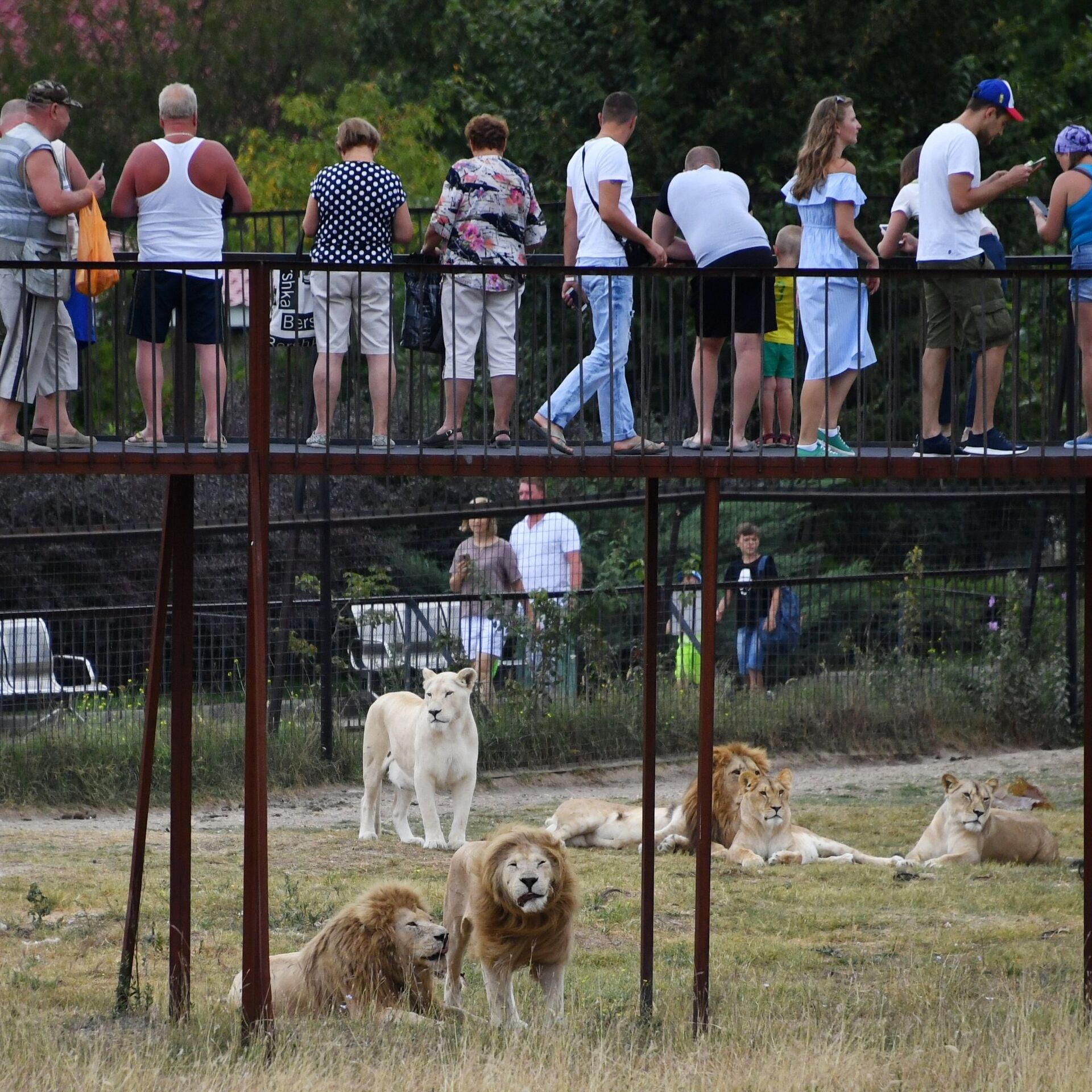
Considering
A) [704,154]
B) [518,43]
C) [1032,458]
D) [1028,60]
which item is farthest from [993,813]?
[1028,60]

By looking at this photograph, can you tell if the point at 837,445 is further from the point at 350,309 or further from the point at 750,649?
the point at 750,649

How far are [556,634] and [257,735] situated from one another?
284 inches

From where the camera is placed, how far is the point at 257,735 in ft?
23.8

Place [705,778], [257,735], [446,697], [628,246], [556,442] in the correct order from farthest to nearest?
[446,697] < [628,246] < [556,442] < [705,778] < [257,735]

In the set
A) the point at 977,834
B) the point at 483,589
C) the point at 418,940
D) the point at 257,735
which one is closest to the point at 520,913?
the point at 418,940

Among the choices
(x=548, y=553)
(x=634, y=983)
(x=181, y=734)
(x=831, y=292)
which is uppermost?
(x=831, y=292)

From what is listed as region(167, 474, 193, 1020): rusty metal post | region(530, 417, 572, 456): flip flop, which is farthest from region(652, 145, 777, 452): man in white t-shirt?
region(167, 474, 193, 1020): rusty metal post

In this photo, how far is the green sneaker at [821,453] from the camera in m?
7.68

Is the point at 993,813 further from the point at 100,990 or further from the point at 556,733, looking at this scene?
the point at 100,990

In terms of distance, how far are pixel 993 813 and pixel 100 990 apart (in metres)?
5.95

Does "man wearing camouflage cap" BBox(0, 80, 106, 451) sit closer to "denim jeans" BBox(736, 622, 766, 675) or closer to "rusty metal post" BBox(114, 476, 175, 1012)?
"rusty metal post" BBox(114, 476, 175, 1012)

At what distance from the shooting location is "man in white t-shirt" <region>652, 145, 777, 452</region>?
8000 millimetres

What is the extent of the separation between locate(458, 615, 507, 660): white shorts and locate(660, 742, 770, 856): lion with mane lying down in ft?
8.55

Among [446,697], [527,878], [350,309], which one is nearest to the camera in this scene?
[527,878]
